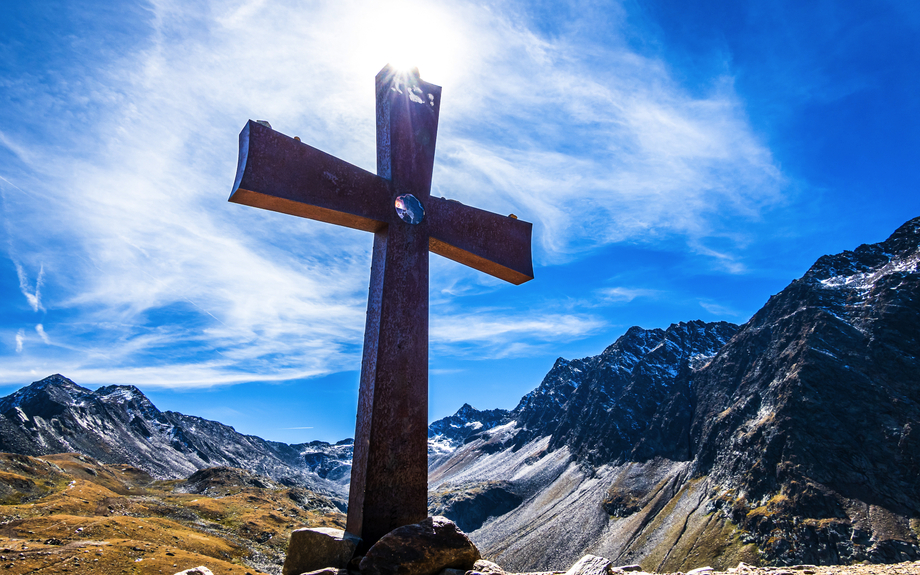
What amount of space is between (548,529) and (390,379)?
184 metres

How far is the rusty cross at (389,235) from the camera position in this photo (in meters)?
6.71

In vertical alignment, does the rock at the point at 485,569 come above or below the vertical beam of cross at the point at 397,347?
below

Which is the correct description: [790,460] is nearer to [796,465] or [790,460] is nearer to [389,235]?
[796,465]

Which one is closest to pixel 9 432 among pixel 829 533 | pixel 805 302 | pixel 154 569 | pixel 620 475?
pixel 154 569

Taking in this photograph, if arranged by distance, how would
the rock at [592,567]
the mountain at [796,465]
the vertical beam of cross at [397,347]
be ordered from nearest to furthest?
the rock at [592,567], the vertical beam of cross at [397,347], the mountain at [796,465]

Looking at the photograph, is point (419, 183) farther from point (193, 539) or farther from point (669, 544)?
point (669, 544)

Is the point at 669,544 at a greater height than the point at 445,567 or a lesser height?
lesser

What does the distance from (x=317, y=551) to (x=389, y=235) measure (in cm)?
434

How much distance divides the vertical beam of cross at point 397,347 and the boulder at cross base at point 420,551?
91 centimetres

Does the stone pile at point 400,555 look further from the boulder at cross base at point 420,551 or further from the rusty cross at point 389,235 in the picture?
the rusty cross at point 389,235

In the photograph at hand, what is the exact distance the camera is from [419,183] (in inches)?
330

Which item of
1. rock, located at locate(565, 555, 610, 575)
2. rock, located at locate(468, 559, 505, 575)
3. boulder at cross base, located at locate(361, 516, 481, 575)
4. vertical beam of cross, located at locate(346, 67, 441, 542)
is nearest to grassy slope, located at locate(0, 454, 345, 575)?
vertical beam of cross, located at locate(346, 67, 441, 542)

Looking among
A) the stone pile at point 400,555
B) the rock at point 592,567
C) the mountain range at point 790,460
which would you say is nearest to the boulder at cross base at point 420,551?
the stone pile at point 400,555

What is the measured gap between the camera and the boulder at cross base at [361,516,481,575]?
5.34 metres
